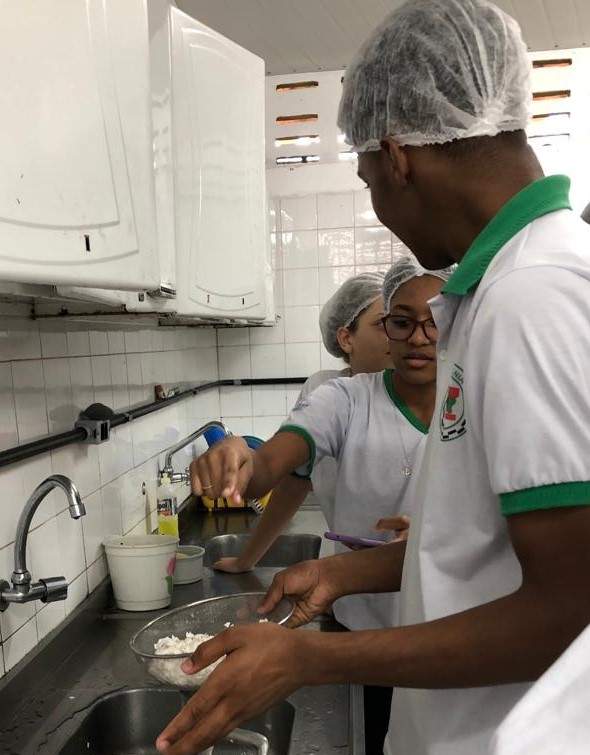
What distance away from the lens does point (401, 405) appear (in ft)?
4.96

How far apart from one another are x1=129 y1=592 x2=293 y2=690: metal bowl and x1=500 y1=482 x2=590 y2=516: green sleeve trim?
0.56 metres

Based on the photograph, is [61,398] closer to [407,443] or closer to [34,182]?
[407,443]

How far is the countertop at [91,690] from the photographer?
3.69 ft

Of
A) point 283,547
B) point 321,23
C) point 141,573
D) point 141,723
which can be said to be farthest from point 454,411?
point 321,23

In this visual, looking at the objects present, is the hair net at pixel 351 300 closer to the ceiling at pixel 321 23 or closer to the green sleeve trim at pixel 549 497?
the ceiling at pixel 321 23

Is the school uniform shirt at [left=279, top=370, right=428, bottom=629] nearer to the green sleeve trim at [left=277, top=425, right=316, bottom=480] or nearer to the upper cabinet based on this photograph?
the green sleeve trim at [left=277, top=425, right=316, bottom=480]

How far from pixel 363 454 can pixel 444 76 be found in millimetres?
885

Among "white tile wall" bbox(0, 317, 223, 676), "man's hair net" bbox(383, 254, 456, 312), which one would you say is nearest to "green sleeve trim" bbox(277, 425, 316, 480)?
"man's hair net" bbox(383, 254, 456, 312)

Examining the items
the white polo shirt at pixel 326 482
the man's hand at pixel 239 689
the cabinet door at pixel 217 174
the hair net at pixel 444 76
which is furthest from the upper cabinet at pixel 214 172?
the man's hand at pixel 239 689

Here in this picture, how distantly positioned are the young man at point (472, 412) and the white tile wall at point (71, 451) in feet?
2.41

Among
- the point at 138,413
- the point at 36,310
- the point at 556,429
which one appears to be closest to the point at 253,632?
the point at 556,429

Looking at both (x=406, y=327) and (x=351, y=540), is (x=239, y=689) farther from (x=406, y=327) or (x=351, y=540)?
(x=406, y=327)

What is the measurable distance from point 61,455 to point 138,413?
1.58 feet

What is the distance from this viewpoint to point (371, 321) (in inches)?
82.0
